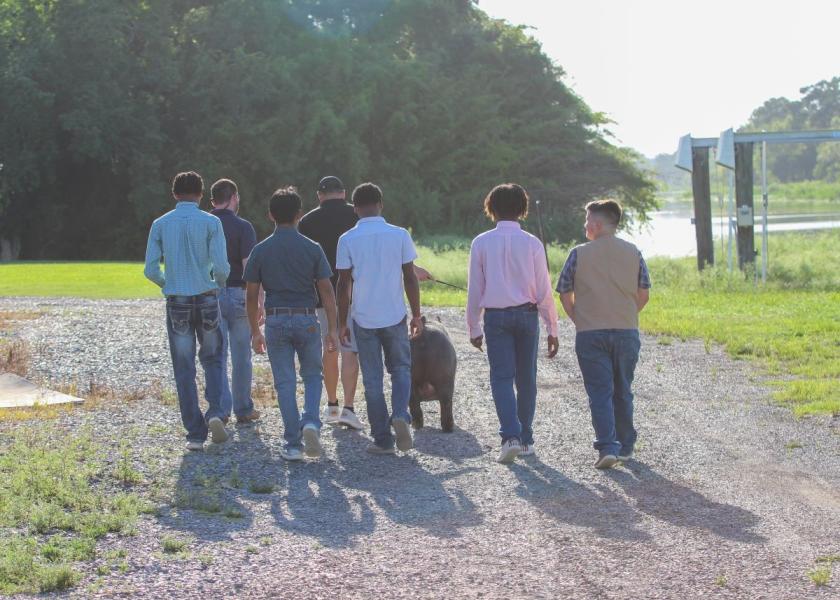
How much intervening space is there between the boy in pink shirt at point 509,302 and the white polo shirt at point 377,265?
49 cm

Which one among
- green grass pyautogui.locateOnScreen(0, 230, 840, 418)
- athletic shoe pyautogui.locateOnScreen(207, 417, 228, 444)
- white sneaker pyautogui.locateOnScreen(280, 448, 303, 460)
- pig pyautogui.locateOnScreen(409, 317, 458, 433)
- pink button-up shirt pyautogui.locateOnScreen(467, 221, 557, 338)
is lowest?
green grass pyautogui.locateOnScreen(0, 230, 840, 418)

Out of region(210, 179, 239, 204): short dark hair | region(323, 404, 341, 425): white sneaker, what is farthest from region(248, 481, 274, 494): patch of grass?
region(210, 179, 239, 204): short dark hair

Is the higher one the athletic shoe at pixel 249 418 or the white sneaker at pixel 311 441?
the white sneaker at pixel 311 441

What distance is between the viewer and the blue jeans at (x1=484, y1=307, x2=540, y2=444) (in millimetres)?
8047

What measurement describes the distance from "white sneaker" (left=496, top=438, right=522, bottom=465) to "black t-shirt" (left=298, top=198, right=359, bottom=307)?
2.03 metres

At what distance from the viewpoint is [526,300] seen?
316 inches

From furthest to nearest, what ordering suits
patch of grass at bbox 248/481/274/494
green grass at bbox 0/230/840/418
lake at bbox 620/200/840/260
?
lake at bbox 620/200/840/260
green grass at bbox 0/230/840/418
patch of grass at bbox 248/481/274/494

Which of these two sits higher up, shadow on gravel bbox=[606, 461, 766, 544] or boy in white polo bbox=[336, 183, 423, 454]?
boy in white polo bbox=[336, 183, 423, 454]

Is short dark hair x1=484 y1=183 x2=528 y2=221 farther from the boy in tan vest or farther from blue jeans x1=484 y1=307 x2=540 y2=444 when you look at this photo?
blue jeans x1=484 y1=307 x2=540 y2=444

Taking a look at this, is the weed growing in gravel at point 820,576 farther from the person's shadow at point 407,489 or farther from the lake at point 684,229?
the lake at point 684,229

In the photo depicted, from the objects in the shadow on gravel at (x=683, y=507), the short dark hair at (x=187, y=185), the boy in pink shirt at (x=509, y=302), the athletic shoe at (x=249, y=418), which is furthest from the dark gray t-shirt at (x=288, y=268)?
the shadow on gravel at (x=683, y=507)

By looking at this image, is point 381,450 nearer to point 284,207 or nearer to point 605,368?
point 605,368

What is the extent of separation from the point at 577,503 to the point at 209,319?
2.97 m

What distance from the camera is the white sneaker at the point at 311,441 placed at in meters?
8.11
